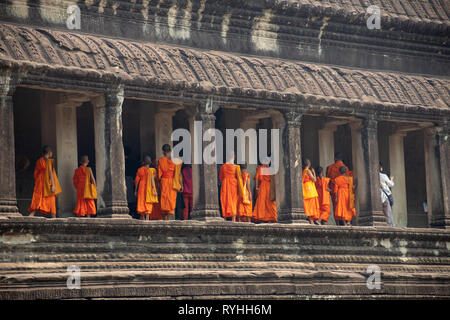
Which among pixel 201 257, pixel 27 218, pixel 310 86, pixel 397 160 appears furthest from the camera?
pixel 397 160

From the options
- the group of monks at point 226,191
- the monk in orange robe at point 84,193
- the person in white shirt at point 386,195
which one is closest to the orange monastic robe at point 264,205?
the group of monks at point 226,191

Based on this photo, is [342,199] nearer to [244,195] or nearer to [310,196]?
[310,196]

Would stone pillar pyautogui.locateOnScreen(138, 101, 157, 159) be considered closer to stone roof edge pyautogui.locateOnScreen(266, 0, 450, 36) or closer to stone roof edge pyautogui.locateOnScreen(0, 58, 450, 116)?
stone roof edge pyautogui.locateOnScreen(0, 58, 450, 116)

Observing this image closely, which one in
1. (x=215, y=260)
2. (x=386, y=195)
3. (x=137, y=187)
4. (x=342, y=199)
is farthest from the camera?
(x=386, y=195)

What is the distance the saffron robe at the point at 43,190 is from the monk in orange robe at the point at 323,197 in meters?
5.20

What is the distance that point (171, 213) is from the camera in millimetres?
20578

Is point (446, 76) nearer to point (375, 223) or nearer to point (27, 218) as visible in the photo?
point (375, 223)

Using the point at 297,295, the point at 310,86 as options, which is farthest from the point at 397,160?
the point at 297,295

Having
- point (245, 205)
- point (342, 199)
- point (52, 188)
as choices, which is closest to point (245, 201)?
point (245, 205)

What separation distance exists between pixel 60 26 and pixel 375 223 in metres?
6.60

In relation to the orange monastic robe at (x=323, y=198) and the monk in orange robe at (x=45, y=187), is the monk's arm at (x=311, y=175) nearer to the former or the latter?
the orange monastic robe at (x=323, y=198)

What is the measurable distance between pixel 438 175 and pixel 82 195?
7059 millimetres

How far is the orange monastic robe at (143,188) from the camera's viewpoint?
20.2 m

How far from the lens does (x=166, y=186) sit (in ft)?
67.5
